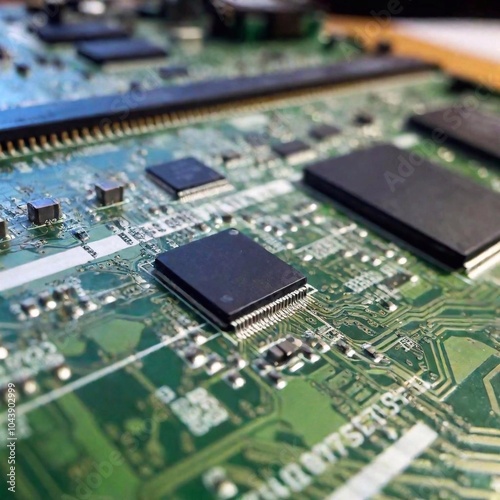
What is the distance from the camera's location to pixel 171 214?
3398mm

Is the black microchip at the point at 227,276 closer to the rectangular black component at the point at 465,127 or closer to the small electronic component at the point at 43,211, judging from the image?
the small electronic component at the point at 43,211

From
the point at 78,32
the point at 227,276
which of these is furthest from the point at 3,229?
the point at 78,32

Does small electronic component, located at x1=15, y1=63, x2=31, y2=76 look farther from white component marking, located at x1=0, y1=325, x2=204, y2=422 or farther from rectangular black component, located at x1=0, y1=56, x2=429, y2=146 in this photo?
white component marking, located at x1=0, y1=325, x2=204, y2=422

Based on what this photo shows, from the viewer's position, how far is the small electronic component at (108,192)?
10.9ft

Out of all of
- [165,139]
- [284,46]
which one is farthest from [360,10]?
[165,139]

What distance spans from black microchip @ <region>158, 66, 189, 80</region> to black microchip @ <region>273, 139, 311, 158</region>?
1449mm

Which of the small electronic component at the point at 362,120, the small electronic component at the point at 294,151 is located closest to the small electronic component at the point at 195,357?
the small electronic component at the point at 294,151

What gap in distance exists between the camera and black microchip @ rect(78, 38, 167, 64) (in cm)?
527

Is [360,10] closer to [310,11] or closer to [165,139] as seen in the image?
[310,11]

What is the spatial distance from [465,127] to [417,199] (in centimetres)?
177

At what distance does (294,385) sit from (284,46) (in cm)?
529

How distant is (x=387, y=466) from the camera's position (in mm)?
2162

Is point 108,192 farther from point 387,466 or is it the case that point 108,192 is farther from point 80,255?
point 387,466

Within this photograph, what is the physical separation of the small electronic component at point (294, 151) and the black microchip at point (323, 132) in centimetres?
25
